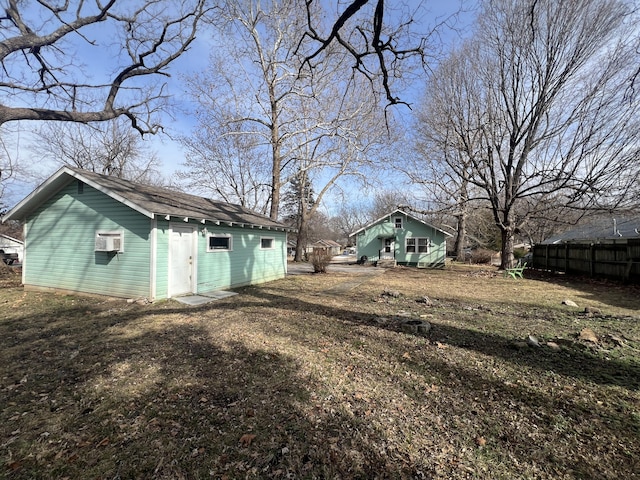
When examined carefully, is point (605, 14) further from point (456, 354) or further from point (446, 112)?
point (456, 354)

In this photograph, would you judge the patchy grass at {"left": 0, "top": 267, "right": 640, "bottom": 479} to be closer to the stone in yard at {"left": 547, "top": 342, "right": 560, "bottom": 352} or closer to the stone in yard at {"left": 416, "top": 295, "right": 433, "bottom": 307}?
the stone in yard at {"left": 547, "top": 342, "right": 560, "bottom": 352}

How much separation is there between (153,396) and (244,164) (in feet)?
82.2

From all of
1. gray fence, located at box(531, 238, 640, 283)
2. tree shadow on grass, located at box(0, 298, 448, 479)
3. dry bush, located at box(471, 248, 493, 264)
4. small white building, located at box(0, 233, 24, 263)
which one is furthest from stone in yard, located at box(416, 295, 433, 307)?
small white building, located at box(0, 233, 24, 263)

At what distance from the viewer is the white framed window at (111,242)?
829 cm

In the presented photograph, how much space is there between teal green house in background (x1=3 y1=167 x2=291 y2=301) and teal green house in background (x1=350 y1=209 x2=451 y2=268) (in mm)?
15496

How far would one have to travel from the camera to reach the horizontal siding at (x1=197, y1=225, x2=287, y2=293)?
960 cm

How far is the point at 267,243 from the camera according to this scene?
43.6 ft

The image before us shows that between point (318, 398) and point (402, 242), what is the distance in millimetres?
22104

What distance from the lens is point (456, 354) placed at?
4340 millimetres

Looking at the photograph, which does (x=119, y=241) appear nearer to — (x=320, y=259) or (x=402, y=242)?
(x=320, y=259)

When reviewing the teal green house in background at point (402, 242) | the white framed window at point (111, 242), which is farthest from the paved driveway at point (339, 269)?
the white framed window at point (111, 242)

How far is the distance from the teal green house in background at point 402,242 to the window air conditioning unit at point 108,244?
17.8 metres

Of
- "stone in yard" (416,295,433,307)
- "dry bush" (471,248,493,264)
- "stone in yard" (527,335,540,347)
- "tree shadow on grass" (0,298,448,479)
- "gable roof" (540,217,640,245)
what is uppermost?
"gable roof" (540,217,640,245)

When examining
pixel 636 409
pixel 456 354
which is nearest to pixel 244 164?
pixel 456 354
